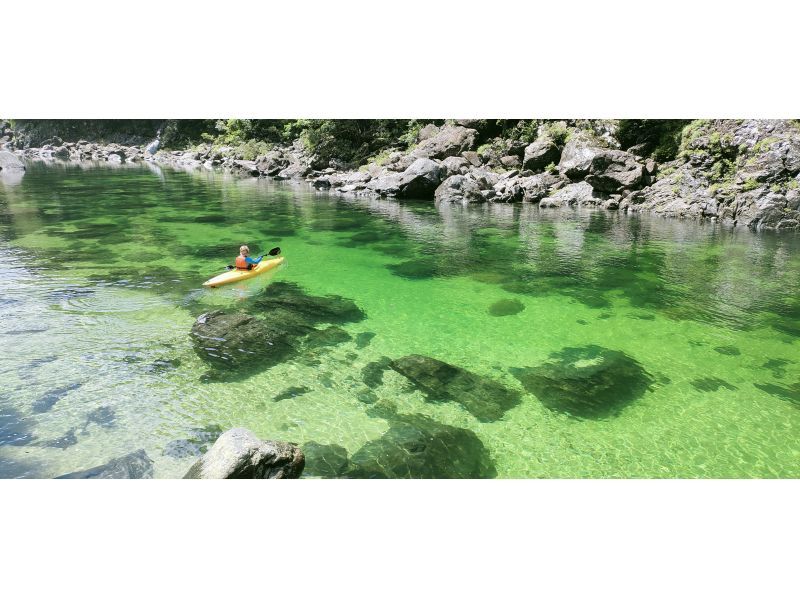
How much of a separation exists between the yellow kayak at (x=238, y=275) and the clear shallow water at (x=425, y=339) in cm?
51

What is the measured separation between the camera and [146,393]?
7.94m

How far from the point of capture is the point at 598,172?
103ft

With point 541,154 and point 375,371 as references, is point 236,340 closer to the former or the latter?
point 375,371

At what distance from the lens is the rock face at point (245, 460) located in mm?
5582

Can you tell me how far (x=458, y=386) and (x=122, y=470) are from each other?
17.2 ft

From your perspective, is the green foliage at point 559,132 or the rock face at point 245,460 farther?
the green foliage at point 559,132

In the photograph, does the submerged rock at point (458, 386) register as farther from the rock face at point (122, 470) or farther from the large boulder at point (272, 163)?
the large boulder at point (272, 163)

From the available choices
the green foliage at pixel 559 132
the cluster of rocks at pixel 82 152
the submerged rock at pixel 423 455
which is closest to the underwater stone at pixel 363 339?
the submerged rock at pixel 423 455

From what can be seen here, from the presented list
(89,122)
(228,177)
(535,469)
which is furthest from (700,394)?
(89,122)

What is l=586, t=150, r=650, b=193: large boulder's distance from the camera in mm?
30453

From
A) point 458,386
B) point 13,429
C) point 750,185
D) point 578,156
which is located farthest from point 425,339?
point 578,156

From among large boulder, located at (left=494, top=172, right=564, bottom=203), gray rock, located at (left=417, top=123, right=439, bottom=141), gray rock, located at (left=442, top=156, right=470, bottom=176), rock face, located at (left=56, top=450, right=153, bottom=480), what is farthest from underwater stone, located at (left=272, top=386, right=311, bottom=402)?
gray rock, located at (left=417, top=123, right=439, bottom=141)

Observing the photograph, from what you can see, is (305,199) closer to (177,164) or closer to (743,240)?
(743,240)
